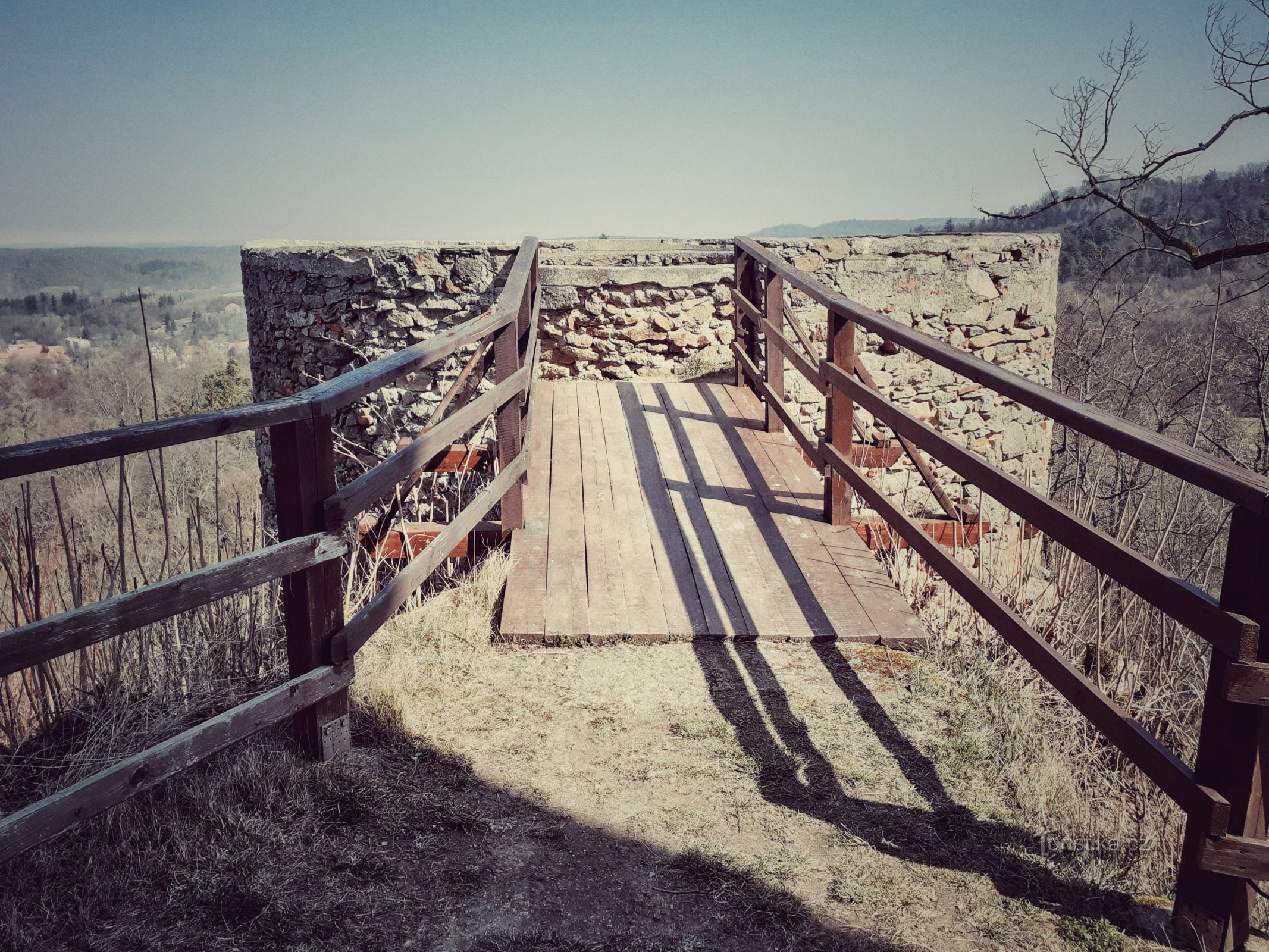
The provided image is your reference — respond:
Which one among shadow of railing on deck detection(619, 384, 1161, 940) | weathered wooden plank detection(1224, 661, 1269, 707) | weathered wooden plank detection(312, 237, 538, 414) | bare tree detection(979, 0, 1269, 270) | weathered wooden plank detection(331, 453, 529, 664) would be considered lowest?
shadow of railing on deck detection(619, 384, 1161, 940)

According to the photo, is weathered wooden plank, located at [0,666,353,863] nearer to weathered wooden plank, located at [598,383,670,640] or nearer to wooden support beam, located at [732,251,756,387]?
weathered wooden plank, located at [598,383,670,640]

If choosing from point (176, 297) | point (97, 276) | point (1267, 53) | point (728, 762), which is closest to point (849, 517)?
point (728, 762)

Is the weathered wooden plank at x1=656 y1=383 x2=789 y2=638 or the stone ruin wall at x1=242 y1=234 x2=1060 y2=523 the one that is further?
the stone ruin wall at x1=242 y1=234 x2=1060 y2=523

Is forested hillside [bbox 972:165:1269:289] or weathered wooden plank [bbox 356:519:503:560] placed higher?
forested hillside [bbox 972:165:1269:289]

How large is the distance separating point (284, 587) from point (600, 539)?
6.27 ft

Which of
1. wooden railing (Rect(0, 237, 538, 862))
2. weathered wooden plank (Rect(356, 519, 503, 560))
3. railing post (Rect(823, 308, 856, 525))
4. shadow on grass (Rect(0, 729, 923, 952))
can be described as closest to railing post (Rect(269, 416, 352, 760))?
wooden railing (Rect(0, 237, 538, 862))

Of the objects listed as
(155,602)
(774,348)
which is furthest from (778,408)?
(155,602)

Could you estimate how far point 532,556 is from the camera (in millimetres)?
3732

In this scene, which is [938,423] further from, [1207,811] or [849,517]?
[1207,811]

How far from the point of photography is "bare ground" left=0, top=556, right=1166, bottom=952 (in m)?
1.74

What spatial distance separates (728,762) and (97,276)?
57053mm

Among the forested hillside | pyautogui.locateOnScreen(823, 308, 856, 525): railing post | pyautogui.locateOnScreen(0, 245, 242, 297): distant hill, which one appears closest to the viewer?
pyautogui.locateOnScreen(823, 308, 856, 525): railing post

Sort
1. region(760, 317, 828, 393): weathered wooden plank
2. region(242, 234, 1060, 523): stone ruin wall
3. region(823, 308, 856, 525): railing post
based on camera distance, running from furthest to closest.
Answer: region(242, 234, 1060, 523): stone ruin wall → region(760, 317, 828, 393): weathered wooden plank → region(823, 308, 856, 525): railing post

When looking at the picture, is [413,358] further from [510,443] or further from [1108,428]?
[1108,428]
